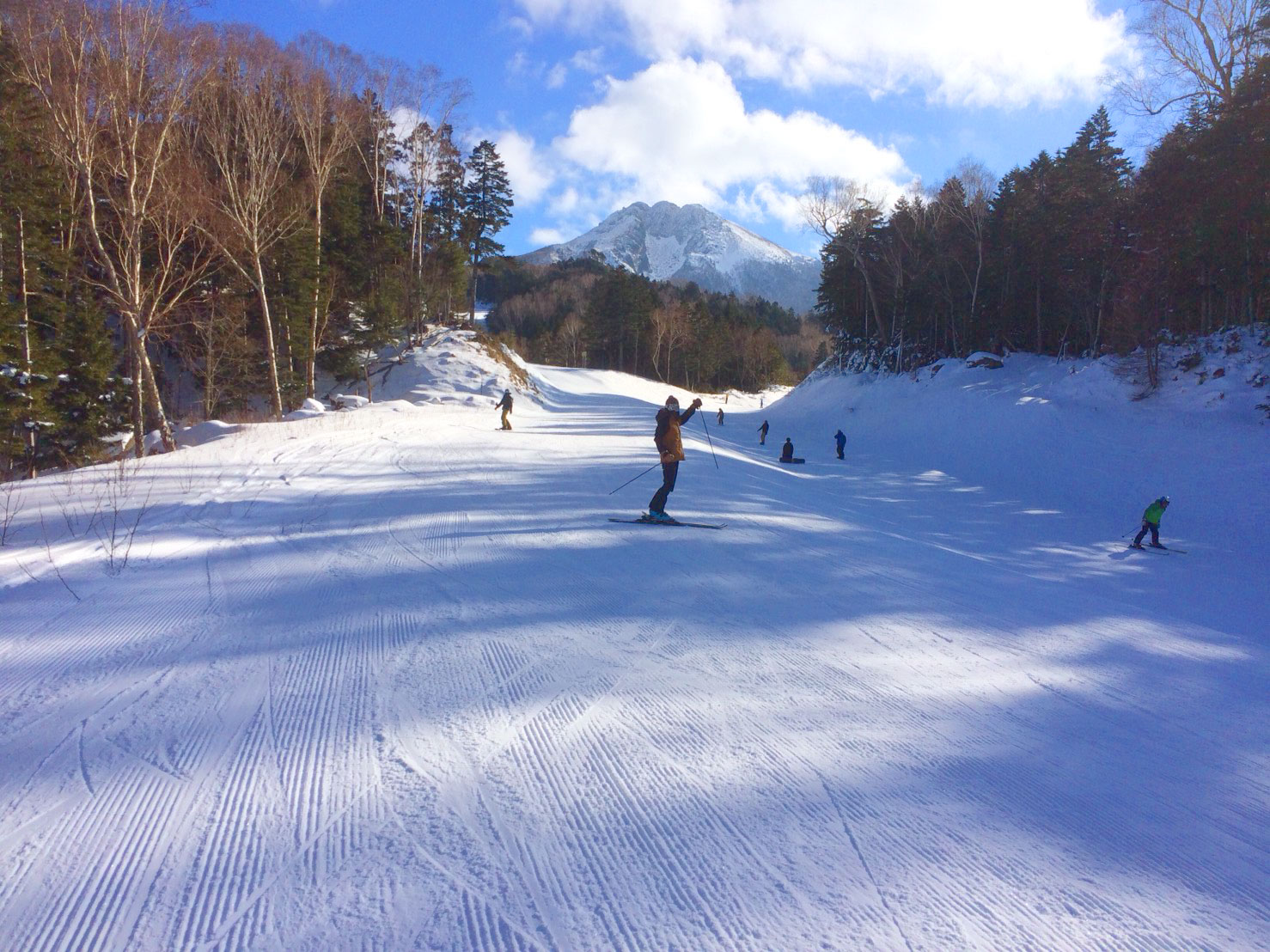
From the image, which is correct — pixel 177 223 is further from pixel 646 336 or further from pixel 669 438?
pixel 646 336

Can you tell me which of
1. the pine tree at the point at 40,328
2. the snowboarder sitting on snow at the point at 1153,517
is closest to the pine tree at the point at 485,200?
the pine tree at the point at 40,328

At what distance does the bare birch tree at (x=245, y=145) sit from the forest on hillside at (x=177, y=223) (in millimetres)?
94

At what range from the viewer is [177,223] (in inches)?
741

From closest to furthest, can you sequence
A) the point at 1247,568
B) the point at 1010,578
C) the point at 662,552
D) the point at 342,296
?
the point at 662,552 < the point at 1010,578 < the point at 1247,568 < the point at 342,296

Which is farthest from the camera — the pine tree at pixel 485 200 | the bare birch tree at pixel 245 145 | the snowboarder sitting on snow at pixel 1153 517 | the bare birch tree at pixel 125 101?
the pine tree at pixel 485 200

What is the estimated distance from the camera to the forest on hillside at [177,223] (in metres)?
15.1

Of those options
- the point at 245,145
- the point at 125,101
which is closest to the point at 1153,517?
the point at 125,101

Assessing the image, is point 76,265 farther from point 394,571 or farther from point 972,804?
point 972,804

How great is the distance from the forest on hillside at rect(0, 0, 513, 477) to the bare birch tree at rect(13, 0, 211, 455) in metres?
0.05

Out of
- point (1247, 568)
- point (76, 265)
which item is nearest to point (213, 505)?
point (1247, 568)

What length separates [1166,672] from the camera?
16.2 ft

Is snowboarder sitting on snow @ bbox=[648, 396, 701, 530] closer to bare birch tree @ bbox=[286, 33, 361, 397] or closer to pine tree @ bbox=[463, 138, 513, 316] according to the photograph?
bare birch tree @ bbox=[286, 33, 361, 397]

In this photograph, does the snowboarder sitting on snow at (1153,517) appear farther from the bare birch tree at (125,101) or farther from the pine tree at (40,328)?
the pine tree at (40,328)

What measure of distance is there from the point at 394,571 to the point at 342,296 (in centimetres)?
2979
